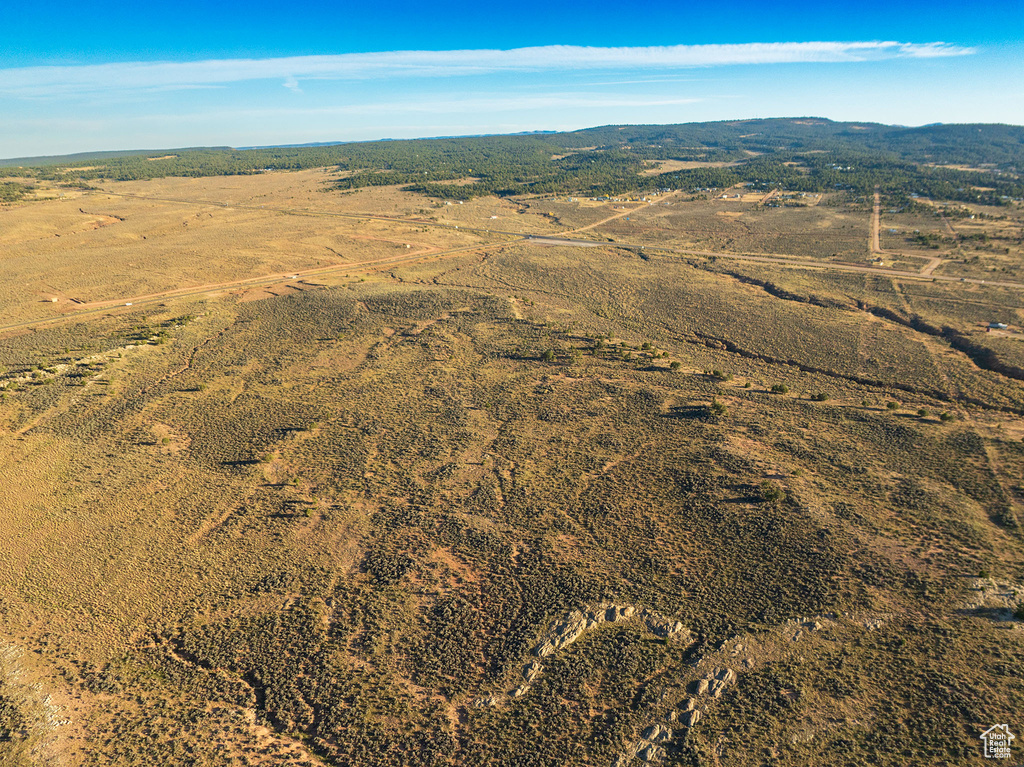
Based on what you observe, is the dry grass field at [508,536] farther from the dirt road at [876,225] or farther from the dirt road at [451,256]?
the dirt road at [876,225]

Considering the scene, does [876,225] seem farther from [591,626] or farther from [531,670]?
[531,670]

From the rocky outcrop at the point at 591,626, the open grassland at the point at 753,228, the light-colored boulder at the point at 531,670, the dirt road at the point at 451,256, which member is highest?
the open grassland at the point at 753,228

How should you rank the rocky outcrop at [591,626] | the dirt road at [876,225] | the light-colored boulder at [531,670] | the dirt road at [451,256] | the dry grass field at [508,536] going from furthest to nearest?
the dirt road at [876,225] < the dirt road at [451,256] < the rocky outcrop at [591,626] < the light-colored boulder at [531,670] < the dry grass field at [508,536]

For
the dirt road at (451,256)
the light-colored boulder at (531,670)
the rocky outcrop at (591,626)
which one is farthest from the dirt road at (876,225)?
the light-colored boulder at (531,670)

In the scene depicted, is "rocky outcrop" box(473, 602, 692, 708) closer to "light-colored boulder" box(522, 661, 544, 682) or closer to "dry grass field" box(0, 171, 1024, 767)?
"light-colored boulder" box(522, 661, 544, 682)

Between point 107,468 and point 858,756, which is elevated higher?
point 107,468

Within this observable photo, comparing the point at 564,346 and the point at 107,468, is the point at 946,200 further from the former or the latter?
the point at 107,468

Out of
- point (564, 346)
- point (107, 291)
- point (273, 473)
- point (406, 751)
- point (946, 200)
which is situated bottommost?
point (406, 751)

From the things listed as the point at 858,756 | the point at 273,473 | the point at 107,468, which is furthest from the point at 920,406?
the point at 107,468

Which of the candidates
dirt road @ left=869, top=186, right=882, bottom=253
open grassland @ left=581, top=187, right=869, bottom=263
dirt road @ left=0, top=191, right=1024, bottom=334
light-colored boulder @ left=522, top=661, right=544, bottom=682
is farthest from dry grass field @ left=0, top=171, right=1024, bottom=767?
open grassland @ left=581, top=187, right=869, bottom=263
